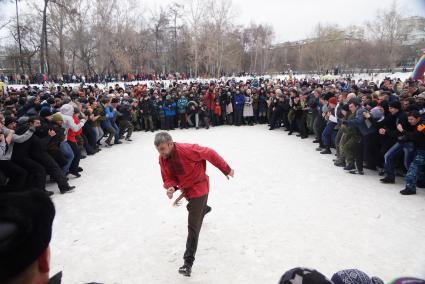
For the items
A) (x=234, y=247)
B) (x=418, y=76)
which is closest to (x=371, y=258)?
(x=234, y=247)

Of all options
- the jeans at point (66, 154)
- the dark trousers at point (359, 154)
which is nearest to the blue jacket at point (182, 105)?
the jeans at point (66, 154)

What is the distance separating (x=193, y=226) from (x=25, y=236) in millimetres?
2800

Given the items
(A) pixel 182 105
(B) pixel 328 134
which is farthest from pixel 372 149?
(A) pixel 182 105

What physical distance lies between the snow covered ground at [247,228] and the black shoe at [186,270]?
7cm

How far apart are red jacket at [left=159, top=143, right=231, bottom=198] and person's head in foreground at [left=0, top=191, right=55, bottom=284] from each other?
2618mm

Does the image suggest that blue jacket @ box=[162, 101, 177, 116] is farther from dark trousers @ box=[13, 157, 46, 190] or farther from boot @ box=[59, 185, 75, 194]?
dark trousers @ box=[13, 157, 46, 190]

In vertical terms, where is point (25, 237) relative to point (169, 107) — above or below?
above

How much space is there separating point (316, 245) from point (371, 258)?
25.2 inches

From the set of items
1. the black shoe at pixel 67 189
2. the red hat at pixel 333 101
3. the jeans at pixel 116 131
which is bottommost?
the black shoe at pixel 67 189

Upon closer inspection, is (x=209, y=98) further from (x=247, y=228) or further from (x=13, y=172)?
(x=247, y=228)

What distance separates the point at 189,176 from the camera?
3.76 meters

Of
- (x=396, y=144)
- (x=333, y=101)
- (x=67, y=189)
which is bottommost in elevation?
(x=67, y=189)

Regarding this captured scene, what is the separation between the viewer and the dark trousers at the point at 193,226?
3645 mm

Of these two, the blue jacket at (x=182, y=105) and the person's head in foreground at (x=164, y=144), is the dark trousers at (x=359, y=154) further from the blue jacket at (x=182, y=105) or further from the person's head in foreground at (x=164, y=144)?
the blue jacket at (x=182, y=105)
